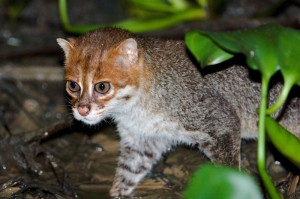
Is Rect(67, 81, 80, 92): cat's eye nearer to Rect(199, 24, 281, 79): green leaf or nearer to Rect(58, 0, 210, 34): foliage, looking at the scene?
Rect(199, 24, 281, 79): green leaf

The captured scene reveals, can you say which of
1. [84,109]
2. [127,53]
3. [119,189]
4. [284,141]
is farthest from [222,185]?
[119,189]

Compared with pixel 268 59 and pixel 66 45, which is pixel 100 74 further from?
pixel 268 59

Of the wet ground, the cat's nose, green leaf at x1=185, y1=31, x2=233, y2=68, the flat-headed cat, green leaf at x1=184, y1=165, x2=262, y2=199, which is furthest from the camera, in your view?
the wet ground

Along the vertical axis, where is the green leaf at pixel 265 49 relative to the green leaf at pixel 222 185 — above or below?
above

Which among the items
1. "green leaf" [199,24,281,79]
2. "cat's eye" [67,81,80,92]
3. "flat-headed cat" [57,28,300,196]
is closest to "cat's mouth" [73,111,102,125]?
"flat-headed cat" [57,28,300,196]

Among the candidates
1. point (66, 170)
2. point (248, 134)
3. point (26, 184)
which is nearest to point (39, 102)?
point (66, 170)

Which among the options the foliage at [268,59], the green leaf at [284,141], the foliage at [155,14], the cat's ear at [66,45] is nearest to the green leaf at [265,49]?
Result: the foliage at [268,59]

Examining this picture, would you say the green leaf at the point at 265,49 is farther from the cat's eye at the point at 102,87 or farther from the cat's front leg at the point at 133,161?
the cat's front leg at the point at 133,161

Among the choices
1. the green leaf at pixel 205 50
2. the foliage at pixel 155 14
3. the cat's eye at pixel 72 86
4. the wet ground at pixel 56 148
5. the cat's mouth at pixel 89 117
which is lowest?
the wet ground at pixel 56 148
